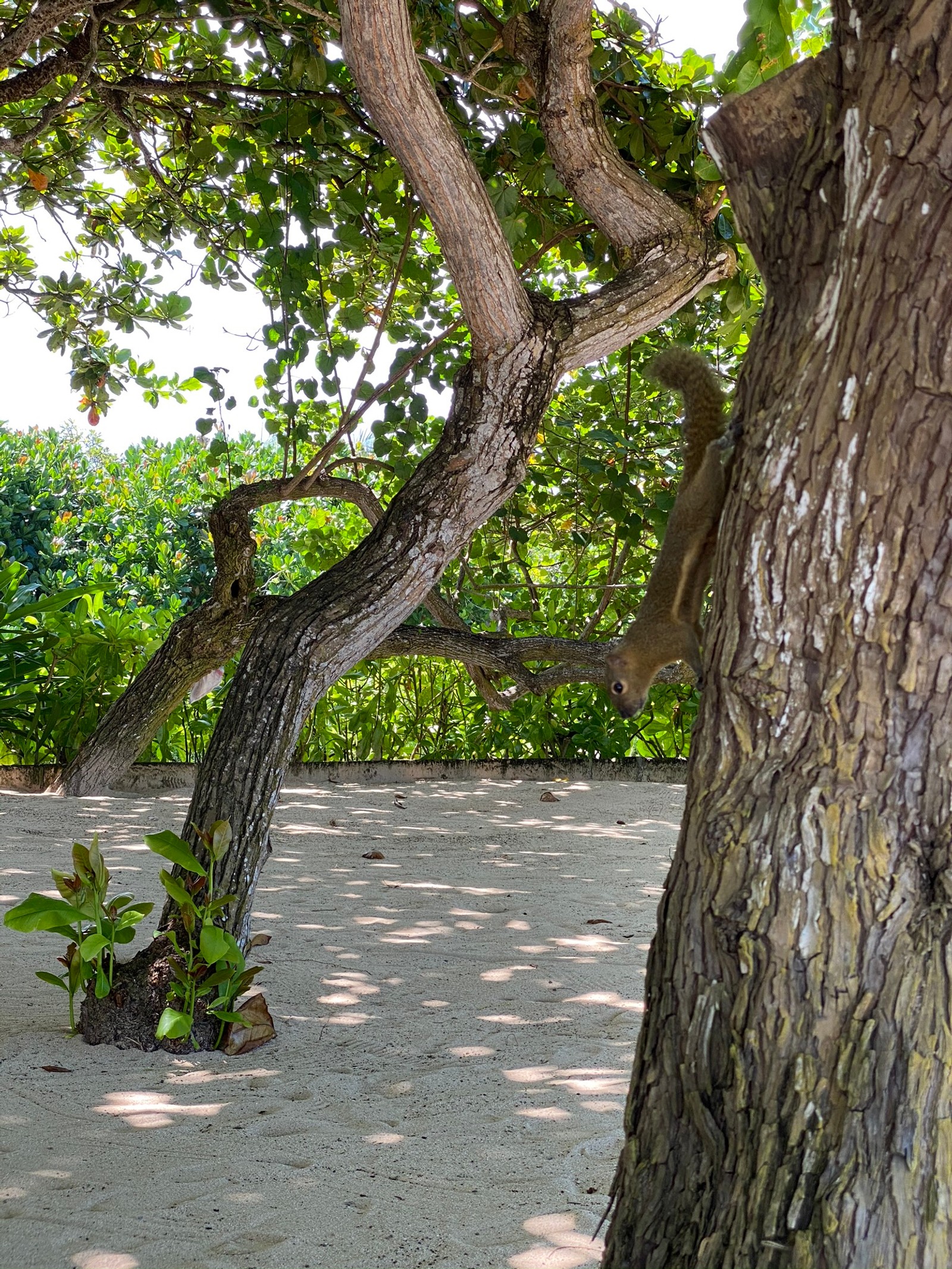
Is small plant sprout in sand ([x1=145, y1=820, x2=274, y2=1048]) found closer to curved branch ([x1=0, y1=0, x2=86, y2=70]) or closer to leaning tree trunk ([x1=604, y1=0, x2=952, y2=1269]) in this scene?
leaning tree trunk ([x1=604, y1=0, x2=952, y2=1269])

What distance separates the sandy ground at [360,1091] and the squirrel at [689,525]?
4.00ft

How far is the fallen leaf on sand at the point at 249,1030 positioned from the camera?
3219mm

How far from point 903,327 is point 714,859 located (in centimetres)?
78

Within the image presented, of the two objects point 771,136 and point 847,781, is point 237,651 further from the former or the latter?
point 847,781

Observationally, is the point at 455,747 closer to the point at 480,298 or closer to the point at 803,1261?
the point at 480,298

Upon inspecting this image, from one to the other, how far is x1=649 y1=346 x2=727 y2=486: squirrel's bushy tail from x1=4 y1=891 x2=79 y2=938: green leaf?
7.15ft

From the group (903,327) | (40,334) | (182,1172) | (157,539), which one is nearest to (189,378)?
(40,334)

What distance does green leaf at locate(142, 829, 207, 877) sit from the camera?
3.11m

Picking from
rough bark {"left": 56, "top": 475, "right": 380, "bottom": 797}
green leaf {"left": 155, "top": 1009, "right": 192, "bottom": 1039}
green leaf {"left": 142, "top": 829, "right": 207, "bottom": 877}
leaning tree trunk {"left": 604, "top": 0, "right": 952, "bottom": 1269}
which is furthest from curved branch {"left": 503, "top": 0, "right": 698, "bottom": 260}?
green leaf {"left": 155, "top": 1009, "right": 192, "bottom": 1039}

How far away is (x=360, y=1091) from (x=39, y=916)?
3.28 feet

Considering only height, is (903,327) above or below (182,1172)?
above

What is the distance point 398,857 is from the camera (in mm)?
5773

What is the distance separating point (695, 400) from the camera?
1896mm

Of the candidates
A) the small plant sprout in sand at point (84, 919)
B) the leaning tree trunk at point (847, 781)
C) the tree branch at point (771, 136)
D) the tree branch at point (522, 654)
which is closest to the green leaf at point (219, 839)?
the small plant sprout in sand at point (84, 919)
